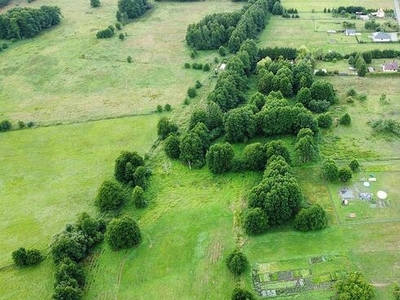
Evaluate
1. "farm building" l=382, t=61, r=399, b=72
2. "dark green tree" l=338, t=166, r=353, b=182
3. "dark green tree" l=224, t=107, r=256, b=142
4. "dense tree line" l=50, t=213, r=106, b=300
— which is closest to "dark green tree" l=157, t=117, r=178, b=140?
"dark green tree" l=224, t=107, r=256, b=142

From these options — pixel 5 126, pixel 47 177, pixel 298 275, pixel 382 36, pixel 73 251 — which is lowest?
pixel 47 177

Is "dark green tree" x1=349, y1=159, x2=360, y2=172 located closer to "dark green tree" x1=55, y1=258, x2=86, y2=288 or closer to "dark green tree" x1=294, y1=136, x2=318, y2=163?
"dark green tree" x1=294, y1=136, x2=318, y2=163

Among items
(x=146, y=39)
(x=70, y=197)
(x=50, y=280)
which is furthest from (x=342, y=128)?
(x=146, y=39)

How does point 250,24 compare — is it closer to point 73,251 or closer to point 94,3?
point 94,3

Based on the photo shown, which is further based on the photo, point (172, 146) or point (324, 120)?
point (324, 120)

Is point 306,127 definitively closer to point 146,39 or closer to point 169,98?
point 169,98

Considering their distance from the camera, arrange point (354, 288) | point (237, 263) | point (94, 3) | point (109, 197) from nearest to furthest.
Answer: point (354, 288), point (237, 263), point (109, 197), point (94, 3)

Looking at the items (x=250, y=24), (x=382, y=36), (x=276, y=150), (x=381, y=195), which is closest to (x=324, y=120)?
(x=276, y=150)
